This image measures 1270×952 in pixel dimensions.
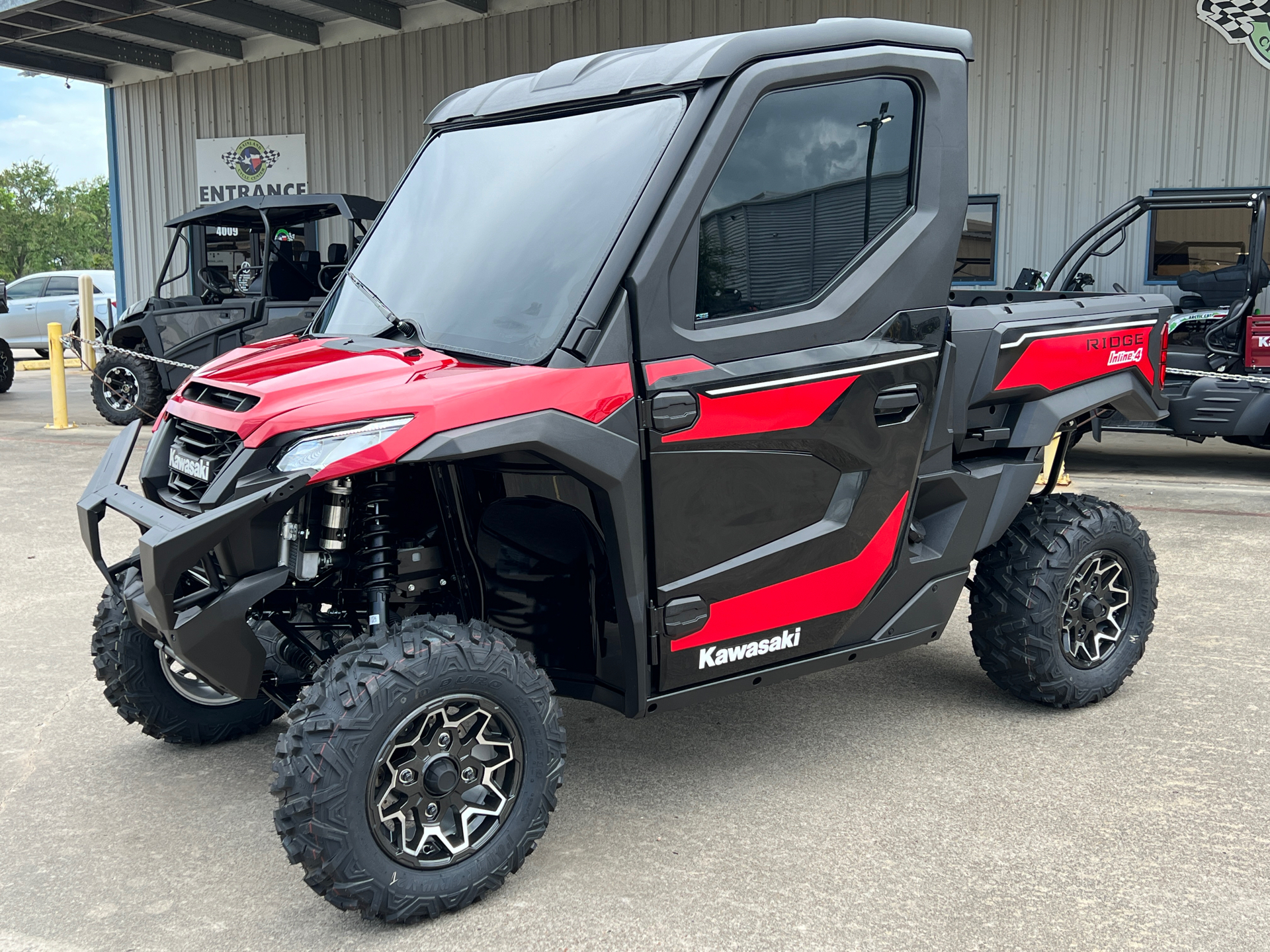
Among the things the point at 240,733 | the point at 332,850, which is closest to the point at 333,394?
the point at 332,850

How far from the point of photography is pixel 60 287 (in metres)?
23.1

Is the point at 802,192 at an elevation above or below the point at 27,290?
below

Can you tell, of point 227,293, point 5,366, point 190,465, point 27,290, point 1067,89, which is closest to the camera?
point 190,465

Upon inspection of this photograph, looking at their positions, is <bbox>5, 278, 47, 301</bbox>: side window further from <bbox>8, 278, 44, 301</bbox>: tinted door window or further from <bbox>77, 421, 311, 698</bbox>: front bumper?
<bbox>77, 421, 311, 698</bbox>: front bumper

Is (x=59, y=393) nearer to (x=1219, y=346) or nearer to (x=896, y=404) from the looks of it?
(x=1219, y=346)

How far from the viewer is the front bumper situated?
9.23 feet

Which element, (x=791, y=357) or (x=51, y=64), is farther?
(x=51, y=64)

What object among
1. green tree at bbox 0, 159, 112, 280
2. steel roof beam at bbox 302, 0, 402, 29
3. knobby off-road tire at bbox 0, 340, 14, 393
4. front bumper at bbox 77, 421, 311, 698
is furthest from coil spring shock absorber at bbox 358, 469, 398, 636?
green tree at bbox 0, 159, 112, 280

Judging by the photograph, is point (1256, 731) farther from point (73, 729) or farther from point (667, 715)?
point (73, 729)

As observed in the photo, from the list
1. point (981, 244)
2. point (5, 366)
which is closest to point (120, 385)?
point (5, 366)

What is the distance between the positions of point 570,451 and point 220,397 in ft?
3.16

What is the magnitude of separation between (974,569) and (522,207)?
2.17 m

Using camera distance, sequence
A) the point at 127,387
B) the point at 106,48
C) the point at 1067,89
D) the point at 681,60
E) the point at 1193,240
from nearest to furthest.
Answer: the point at 681,60 → the point at 1193,240 → the point at 1067,89 → the point at 127,387 → the point at 106,48

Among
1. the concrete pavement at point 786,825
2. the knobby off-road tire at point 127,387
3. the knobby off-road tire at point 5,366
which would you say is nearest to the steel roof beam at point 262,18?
the knobby off-road tire at point 5,366
